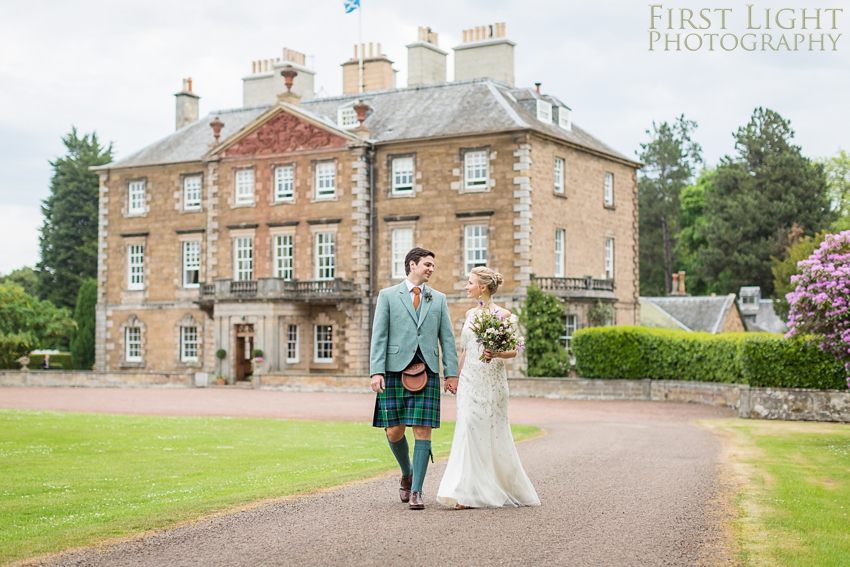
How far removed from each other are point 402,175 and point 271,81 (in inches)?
520

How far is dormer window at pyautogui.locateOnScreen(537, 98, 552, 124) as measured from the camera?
44156 mm

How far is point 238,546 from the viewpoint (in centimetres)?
790

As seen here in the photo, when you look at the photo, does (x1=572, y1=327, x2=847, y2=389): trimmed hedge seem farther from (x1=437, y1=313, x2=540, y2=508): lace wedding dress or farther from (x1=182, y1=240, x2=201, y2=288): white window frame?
(x1=182, y1=240, x2=201, y2=288): white window frame

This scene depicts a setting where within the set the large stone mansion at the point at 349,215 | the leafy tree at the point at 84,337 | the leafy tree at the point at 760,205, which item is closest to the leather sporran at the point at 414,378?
the large stone mansion at the point at 349,215

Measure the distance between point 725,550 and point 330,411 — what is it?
20460 mm

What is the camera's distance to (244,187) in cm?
4678

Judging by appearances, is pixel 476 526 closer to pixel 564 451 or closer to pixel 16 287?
pixel 564 451

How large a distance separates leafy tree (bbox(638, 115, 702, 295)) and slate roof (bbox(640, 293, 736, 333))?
2279 centimetres

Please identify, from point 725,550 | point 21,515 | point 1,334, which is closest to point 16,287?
point 1,334

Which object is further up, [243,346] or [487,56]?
[487,56]

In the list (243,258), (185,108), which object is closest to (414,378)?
(243,258)

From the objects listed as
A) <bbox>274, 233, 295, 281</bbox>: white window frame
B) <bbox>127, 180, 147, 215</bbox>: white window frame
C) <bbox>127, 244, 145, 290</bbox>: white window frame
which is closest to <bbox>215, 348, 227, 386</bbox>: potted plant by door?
<bbox>274, 233, 295, 281</bbox>: white window frame

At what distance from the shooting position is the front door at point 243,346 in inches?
1740

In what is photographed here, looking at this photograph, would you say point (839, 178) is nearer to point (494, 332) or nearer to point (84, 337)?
point (84, 337)
